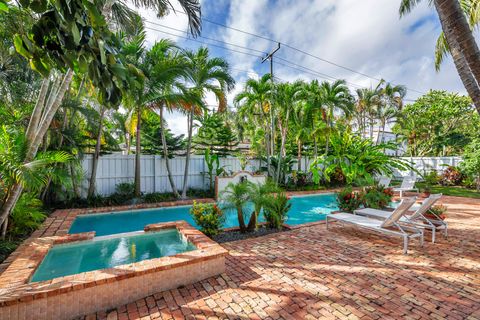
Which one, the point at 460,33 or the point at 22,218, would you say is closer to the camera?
the point at 460,33

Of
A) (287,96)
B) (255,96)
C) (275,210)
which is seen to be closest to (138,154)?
(275,210)

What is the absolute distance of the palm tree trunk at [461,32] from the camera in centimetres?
301

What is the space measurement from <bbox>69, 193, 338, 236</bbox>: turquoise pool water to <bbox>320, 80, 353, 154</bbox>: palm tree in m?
6.87

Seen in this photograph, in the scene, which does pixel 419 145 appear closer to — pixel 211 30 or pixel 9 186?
pixel 211 30

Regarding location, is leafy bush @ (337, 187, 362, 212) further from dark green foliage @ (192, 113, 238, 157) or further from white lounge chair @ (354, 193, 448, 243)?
dark green foliage @ (192, 113, 238, 157)

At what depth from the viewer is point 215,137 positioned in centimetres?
1992

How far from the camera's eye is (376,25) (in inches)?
388

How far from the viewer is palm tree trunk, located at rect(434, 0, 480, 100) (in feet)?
9.86

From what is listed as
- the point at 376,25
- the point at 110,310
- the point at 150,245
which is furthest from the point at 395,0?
the point at 110,310

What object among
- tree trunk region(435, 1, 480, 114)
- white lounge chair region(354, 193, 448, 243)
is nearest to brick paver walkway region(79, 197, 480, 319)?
white lounge chair region(354, 193, 448, 243)

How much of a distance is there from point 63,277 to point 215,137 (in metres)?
17.1

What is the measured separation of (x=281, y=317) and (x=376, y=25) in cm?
1175

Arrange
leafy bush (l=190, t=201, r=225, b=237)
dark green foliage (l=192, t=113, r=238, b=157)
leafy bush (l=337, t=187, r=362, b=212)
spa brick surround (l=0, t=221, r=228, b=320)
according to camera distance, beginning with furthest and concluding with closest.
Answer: dark green foliage (l=192, t=113, r=238, b=157) < leafy bush (l=337, t=187, r=362, b=212) < leafy bush (l=190, t=201, r=225, b=237) < spa brick surround (l=0, t=221, r=228, b=320)

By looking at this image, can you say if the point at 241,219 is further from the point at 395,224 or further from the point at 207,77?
the point at 207,77
